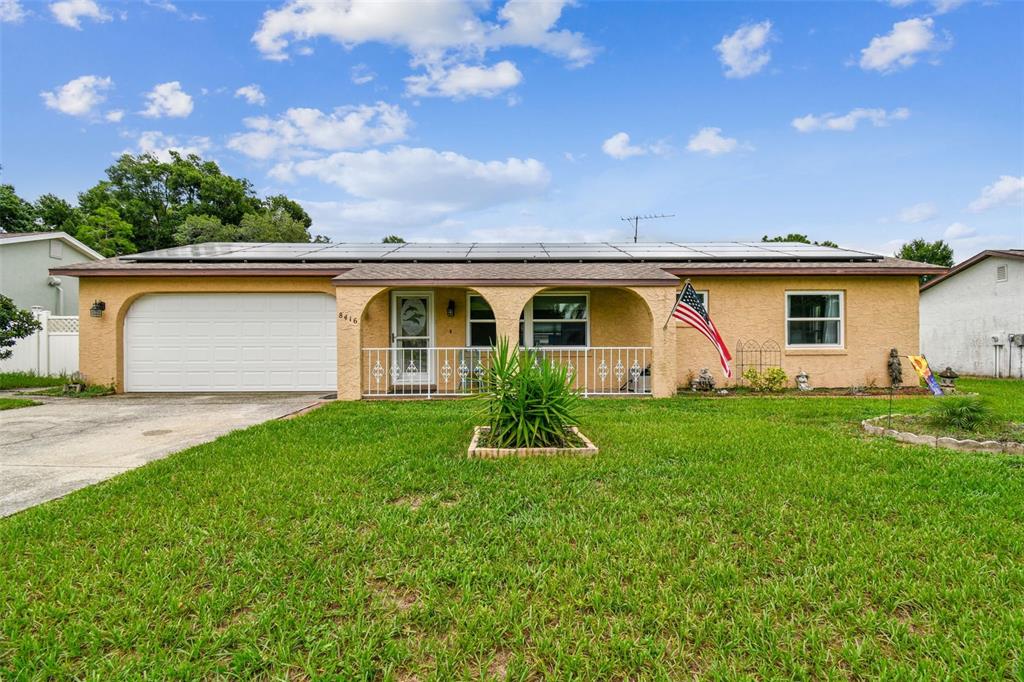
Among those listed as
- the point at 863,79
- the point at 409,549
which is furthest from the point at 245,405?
the point at 863,79

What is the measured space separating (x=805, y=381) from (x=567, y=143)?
11308 mm

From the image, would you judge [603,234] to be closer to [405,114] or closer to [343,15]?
[405,114]

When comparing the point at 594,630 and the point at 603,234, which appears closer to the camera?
the point at 594,630

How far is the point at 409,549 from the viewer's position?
2.92 meters

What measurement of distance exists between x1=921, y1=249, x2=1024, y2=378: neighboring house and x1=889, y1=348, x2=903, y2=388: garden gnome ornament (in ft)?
17.0

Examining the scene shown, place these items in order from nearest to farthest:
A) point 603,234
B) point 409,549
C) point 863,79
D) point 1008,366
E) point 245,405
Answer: point 409,549 → point 245,405 → point 863,79 → point 1008,366 → point 603,234

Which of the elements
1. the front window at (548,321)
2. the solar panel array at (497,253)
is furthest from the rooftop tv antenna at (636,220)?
the front window at (548,321)

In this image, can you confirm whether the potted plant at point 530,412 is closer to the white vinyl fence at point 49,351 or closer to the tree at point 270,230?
the white vinyl fence at point 49,351

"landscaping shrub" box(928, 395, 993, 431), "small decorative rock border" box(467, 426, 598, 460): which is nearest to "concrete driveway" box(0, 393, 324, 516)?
"small decorative rock border" box(467, 426, 598, 460)

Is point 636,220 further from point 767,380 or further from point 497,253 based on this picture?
point 767,380

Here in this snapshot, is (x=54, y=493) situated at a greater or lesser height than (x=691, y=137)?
lesser

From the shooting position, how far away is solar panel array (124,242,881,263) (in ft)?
36.4

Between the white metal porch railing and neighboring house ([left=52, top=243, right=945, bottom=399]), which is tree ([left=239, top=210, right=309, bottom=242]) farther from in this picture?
the white metal porch railing

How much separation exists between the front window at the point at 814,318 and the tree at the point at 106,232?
115 feet
